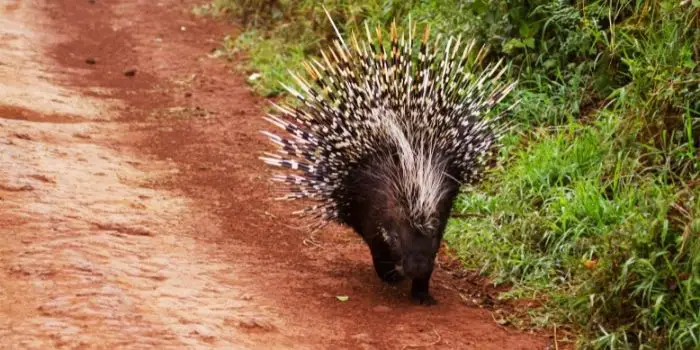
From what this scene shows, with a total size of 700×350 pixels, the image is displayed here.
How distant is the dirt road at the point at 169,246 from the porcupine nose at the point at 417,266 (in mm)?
218

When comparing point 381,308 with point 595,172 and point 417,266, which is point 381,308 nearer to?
point 417,266

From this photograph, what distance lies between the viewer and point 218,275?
5.34 meters

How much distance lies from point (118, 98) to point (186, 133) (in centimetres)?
157

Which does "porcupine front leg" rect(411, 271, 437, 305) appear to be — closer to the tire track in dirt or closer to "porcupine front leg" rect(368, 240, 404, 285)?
"porcupine front leg" rect(368, 240, 404, 285)

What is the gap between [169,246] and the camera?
5723 millimetres

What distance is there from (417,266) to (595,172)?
67.7 inches

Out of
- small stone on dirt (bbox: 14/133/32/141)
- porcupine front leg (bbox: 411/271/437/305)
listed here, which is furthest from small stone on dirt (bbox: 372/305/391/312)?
small stone on dirt (bbox: 14/133/32/141)

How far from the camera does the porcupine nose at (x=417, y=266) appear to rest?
5.06 m

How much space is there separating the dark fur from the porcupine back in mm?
40

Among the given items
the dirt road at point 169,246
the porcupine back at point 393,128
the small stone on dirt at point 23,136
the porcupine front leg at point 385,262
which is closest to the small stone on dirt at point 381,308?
the dirt road at point 169,246

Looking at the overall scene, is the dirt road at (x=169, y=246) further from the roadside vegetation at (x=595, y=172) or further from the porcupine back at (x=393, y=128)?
the porcupine back at (x=393, y=128)

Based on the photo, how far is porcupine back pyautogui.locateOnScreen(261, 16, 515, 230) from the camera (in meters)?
5.27

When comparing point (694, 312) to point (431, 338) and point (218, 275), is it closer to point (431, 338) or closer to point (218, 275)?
point (431, 338)

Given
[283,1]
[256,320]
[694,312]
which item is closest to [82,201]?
[256,320]
